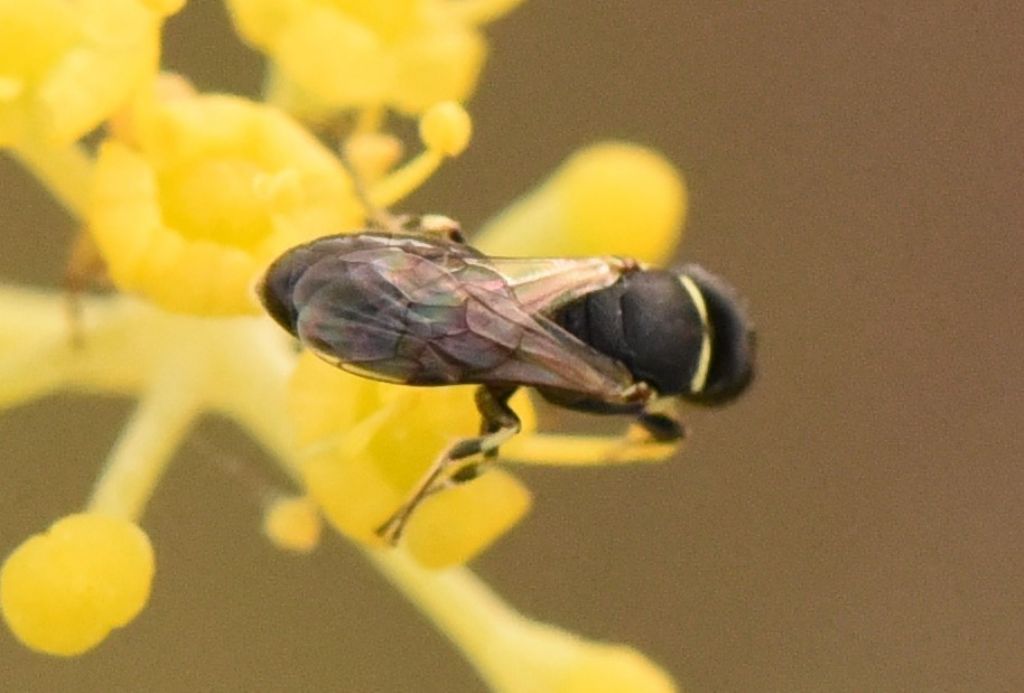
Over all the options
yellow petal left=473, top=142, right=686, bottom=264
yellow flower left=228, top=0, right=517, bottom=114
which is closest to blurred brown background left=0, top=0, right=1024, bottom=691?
yellow petal left=473, top=142, right=686, bottom=264

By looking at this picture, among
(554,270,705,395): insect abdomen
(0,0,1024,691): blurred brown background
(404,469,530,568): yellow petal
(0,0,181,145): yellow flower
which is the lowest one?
(0,0,1024,691): blurred brown background

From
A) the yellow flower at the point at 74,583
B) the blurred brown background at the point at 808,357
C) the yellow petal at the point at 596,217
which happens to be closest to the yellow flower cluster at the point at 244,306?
the yellow flower at the point at 74,583

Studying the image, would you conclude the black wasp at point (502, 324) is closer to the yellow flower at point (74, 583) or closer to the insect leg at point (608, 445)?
the insect leg at point (608, 445)

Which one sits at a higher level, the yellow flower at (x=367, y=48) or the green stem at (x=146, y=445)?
the yellow flower at (x=367, y=48)

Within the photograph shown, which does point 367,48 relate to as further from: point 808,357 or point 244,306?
point 808,357

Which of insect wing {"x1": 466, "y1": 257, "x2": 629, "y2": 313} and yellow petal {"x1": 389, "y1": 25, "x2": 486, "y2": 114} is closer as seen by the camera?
insect wing {"x1": 466, "y1": 257, "x2": 629, "y2": 313}

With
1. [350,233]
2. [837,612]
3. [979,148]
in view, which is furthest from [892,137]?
[350,233]

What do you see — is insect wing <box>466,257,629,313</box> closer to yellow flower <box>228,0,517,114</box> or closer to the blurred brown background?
yellow flower <box>228,0,517,114</box>
